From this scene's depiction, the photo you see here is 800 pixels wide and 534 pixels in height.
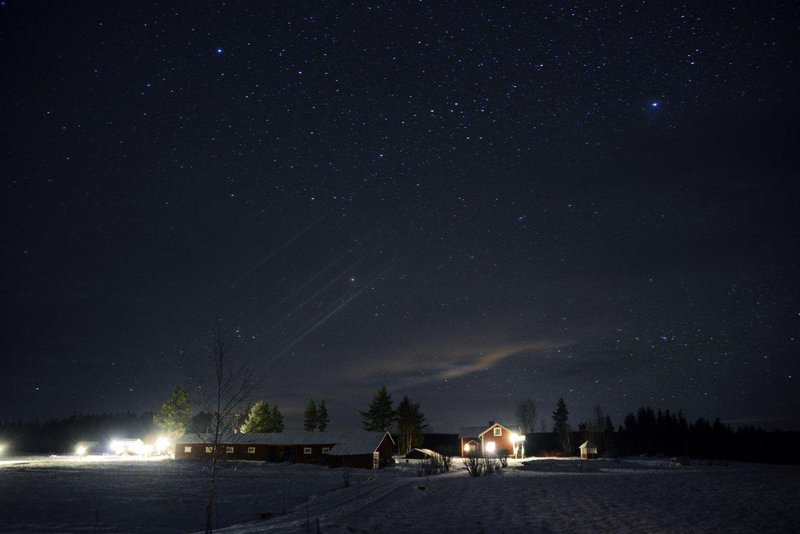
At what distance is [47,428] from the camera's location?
166m

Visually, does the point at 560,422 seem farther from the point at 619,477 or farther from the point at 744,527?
the point at 744,527

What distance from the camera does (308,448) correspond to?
202ft

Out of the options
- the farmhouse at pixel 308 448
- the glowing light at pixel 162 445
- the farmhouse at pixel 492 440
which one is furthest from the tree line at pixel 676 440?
the glowing light at pixel 162 445

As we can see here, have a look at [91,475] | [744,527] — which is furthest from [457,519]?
[91,475]

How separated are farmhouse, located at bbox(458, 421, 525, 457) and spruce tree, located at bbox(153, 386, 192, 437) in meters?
44.9

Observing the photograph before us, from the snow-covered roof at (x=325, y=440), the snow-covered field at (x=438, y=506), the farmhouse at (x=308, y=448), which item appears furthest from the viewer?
the snow-covered roof at (x=325, y=440)

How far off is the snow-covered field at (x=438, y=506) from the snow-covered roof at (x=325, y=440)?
2413 centimetres

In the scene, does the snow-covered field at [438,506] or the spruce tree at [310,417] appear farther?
the spruce tree at [310,417]

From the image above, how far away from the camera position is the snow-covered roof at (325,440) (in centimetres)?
5678

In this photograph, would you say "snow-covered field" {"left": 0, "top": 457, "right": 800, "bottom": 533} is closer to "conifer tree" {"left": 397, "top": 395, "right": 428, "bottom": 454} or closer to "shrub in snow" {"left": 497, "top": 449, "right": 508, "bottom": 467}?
"shrub in snow" {"left": 497, "top": 449, "right": 508, "bottom": 467}

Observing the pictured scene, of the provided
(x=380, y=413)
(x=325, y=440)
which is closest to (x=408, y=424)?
(x=380, y=413)

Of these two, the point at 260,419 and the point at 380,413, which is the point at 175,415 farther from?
the point at 380,413

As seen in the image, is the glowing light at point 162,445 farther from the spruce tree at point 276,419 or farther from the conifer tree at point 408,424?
the conifer tree at point 408,424

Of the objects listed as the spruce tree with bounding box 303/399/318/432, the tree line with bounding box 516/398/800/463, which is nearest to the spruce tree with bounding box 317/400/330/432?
the spruce tree with bounding box 303/399/318/432
